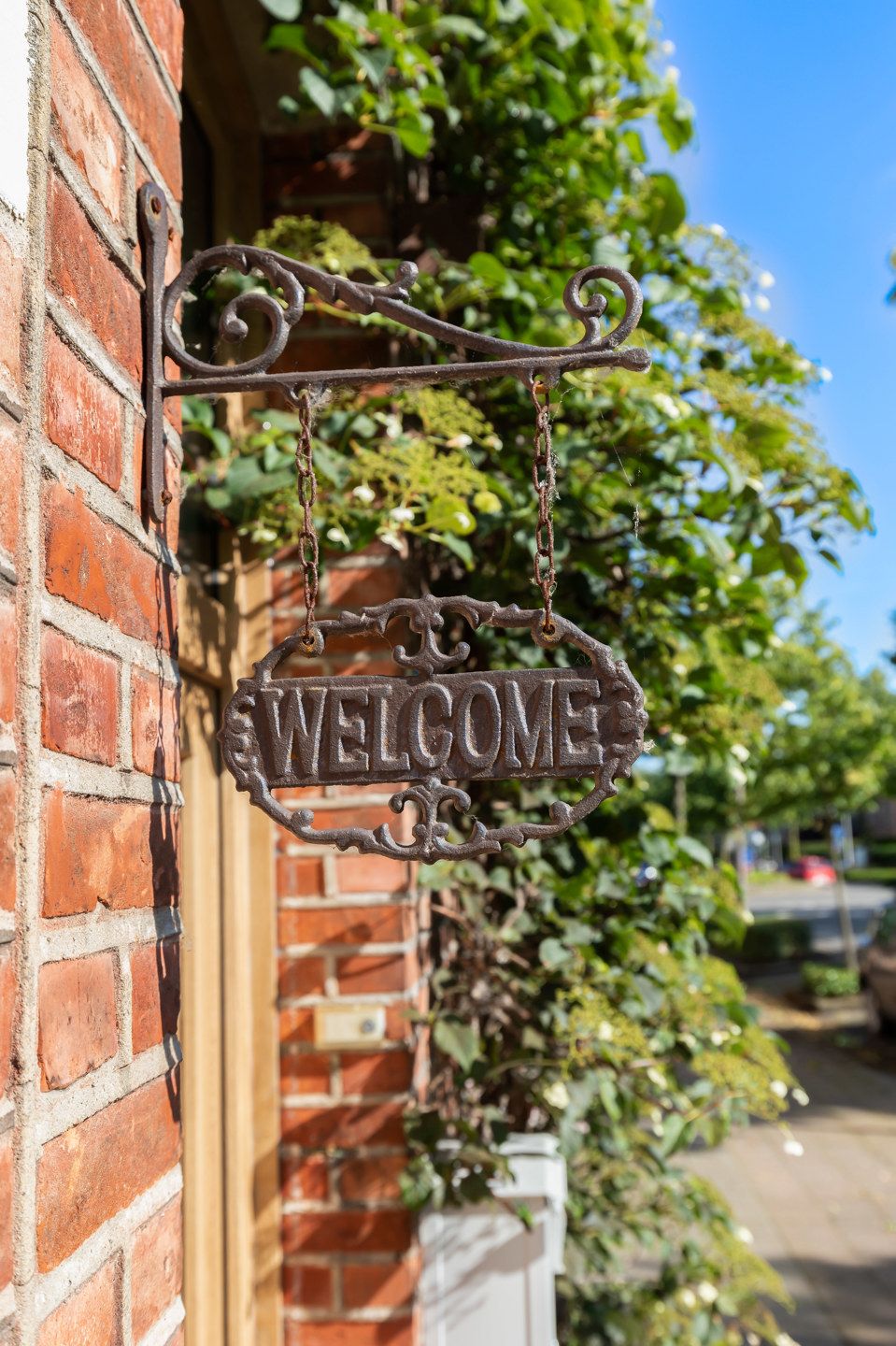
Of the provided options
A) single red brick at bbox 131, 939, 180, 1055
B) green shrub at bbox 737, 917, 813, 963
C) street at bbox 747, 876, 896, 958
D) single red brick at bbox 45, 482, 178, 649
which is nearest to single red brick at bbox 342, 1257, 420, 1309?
single red brick at bbox 131, 939, 180, 1055

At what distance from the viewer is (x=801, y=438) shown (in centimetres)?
209

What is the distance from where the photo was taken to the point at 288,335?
1056 millimetres

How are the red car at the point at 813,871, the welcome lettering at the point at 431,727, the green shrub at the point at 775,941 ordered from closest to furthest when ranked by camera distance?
the welcome lettering at the point at 431,727
the green shrub at the point at 775,941
the red car at the point at 813,871

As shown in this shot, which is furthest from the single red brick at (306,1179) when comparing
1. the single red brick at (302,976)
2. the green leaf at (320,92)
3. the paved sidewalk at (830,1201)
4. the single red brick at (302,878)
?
the paved sidewalk at (830,1201)

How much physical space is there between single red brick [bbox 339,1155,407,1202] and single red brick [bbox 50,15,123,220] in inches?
63.8

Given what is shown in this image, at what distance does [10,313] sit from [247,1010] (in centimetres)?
151

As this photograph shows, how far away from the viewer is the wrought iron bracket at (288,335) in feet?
3.31

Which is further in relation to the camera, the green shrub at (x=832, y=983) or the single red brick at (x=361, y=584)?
the green shrub at (x=832, y=983)

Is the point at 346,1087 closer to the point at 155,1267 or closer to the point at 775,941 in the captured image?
the point at 155,1267

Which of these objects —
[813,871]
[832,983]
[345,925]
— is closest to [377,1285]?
[345,925]

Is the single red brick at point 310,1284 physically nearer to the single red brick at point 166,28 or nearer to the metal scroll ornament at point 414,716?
the metal scroll ornament at point 414,716

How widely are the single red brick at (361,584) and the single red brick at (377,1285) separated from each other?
1.16 m

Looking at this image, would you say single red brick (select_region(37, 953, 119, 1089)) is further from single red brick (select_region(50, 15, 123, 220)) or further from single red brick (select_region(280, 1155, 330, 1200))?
single red brick (select_region(280, 1155, 330, 1200))

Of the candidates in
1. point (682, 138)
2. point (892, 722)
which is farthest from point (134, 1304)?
point (892, 722)
